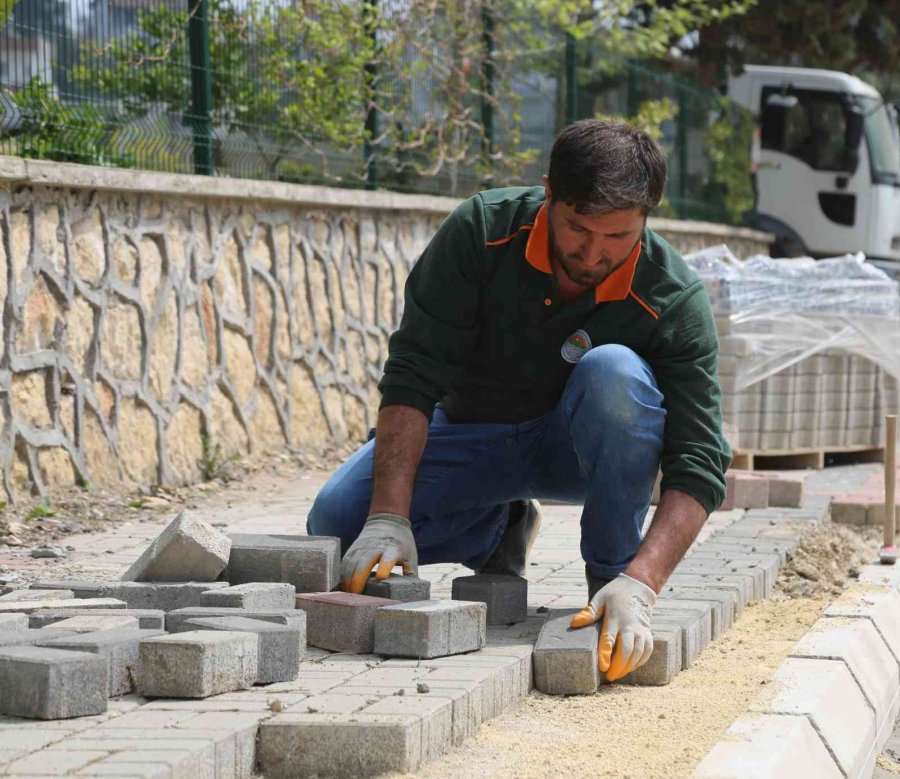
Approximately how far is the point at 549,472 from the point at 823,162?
15022 millimetres

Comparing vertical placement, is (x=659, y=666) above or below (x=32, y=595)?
below

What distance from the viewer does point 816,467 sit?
29.1ft

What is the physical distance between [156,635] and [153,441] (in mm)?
3934

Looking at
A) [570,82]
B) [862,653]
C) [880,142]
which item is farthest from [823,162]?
[862,653]

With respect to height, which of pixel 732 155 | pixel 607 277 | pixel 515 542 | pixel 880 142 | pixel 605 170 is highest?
pixel 880 142

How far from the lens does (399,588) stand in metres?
3.64

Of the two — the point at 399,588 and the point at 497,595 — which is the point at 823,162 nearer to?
the point at 497,595

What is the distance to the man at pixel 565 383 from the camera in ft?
12.0

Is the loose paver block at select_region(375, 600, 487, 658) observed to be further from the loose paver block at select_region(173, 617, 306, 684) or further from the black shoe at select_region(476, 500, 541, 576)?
the black shoe at select_region(476, 500, 541, 576)

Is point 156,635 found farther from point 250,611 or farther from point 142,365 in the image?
point 142,365

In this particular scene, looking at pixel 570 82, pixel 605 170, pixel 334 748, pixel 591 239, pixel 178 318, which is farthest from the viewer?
pixel 570 82

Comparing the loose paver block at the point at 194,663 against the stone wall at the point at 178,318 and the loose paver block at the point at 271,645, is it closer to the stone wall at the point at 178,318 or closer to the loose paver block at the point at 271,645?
the loose paver block at the point at 271,645

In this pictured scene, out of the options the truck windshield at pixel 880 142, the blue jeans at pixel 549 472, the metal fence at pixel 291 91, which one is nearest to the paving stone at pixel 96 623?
the blue jeans at pixel 549 472

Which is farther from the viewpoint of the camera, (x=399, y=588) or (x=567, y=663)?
(x=399, y=588)
